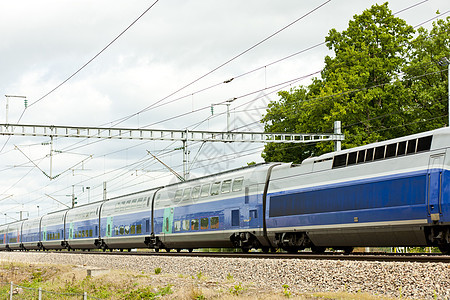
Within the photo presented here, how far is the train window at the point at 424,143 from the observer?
18.7m

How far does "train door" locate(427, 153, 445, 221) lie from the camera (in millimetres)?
17828

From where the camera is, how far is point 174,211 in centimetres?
3528

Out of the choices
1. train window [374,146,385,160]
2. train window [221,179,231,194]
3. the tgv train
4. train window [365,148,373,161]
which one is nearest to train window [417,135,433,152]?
the tgv train

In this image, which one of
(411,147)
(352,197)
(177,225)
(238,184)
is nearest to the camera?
(411,147)

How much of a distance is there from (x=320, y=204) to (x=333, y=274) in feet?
25.1

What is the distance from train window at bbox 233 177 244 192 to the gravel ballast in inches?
249

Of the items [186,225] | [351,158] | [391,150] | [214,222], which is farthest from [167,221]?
[391,150]

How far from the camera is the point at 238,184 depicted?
2873 cm

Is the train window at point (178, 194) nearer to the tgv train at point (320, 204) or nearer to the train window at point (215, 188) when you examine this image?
the tgv train at point (320, 204)

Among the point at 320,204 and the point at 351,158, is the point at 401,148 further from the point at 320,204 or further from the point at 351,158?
the point at 320,204

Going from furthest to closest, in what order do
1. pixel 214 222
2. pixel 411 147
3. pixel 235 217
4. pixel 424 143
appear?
pixel 214 222, pixel 235 217, pixel 411 147, pixel 424 143

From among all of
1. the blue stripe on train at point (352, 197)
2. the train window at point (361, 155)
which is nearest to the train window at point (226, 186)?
the blue stripe on train at point (352, 197)

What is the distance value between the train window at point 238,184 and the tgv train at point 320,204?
49 mm

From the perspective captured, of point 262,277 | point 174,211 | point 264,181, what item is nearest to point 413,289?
point 262,277
